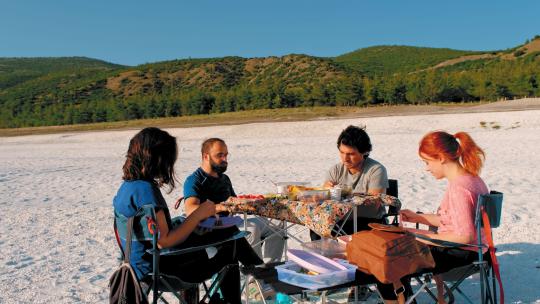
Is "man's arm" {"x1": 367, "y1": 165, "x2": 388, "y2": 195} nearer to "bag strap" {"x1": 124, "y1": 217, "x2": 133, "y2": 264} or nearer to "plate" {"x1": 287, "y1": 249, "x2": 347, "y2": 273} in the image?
"plate" {"x1": 287, "y1": 249, "x2": 347, "y2": 273}

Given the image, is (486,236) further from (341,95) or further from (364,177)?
(341,95)

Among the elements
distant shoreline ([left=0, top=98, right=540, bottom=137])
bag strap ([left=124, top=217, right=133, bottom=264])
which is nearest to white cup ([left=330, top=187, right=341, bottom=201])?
bag strap ([left=124, top=217, right=133, bottom=264])

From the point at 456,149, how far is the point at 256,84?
89.7 metres

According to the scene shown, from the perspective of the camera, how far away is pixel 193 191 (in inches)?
164

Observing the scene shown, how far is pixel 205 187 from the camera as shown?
4.26 metres

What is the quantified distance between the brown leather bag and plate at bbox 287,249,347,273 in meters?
0.11

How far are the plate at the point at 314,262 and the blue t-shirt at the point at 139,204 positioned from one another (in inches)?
30.5

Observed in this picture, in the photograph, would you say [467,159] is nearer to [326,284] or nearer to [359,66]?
[326,284]

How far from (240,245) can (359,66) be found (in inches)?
4444

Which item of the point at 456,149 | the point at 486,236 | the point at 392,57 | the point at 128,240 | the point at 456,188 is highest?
the point at 392,57

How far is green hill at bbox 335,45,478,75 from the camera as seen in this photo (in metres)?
109

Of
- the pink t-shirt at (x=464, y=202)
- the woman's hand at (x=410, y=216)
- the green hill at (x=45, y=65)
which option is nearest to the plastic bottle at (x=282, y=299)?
the woman's hand at (x=410, y=216)

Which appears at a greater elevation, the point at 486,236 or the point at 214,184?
the point at 214,184

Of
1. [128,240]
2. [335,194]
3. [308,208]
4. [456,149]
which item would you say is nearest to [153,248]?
[128,240]
